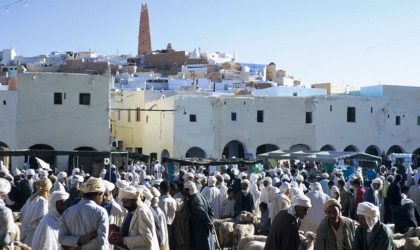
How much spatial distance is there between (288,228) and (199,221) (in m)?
2.60

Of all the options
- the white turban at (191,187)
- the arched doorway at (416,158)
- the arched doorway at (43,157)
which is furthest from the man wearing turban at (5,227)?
the arched doorway at (416,158)

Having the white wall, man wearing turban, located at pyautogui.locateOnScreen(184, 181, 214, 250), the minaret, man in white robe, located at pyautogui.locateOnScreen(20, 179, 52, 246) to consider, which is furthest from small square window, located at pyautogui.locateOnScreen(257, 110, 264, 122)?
the minaret

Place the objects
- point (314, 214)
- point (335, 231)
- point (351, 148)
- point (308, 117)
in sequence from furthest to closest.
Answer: point (351, 148), point (308, 117), point (314, 214), point (335, 231)

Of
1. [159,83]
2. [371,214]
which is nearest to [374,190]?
[371,214]

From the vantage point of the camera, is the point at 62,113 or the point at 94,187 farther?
the point at 62,113

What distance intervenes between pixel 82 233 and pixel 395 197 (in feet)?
27.6

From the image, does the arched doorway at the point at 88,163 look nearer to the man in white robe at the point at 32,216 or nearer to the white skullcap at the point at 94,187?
the man in white robe at the point at 32,216

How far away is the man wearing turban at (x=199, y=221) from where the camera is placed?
8750mm

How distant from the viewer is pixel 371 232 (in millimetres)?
6184

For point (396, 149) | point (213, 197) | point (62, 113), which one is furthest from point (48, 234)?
point (396, 149)

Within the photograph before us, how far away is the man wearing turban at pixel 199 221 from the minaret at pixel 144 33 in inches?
3224

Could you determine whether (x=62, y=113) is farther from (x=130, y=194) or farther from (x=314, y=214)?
(x=130, y=194)

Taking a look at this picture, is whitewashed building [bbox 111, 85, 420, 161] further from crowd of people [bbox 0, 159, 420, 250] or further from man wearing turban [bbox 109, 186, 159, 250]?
man wearing turban [bbox 109, 186, 159, 250]

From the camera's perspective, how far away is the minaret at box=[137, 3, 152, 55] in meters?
90.4
